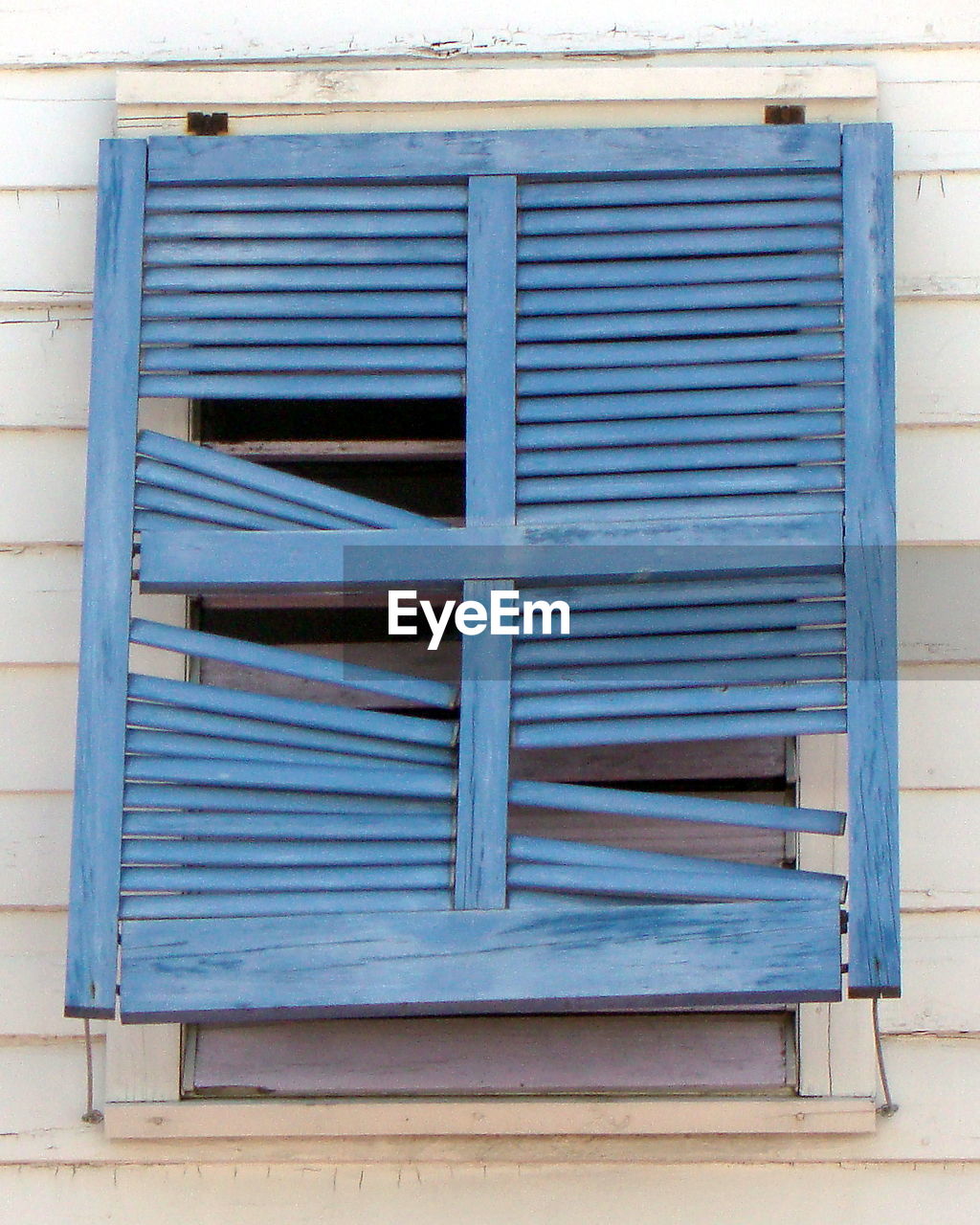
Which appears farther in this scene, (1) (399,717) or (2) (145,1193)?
(2) (145,1193)

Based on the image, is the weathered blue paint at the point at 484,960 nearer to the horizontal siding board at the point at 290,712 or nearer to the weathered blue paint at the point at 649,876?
the weathered blue paint at the point at 649,876

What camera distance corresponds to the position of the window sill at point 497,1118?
1.74m

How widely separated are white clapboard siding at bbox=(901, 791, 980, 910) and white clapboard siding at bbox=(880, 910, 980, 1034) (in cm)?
3

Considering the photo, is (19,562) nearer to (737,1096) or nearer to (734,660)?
(734,660)

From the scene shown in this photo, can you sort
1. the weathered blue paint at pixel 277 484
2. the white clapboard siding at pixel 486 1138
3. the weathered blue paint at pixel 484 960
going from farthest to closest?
1. the white clapboard siding at pixel 486 1138
2. the weathered blue paint at pixel 277 484
3. the weathered blue paint at pixel 484 960

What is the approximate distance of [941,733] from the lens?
181cm

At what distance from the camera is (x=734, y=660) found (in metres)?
1.64

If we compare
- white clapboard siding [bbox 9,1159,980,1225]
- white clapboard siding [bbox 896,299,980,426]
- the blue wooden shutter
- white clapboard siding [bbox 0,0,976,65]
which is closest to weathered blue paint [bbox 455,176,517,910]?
the blue wooden shutter

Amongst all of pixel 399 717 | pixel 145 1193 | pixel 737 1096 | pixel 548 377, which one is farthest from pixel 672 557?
pixel 145 1193

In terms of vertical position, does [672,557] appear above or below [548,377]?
below

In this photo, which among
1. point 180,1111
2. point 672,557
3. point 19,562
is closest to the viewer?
point 672,557

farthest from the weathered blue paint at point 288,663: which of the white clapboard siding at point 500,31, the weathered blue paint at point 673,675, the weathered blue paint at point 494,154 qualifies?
the white clapboard siding at point 500,31

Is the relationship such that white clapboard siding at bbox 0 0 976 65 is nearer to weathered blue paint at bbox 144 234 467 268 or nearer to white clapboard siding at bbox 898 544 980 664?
weathered blue paint at bbox 144 234 467 268

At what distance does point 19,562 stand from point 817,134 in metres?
1.20
